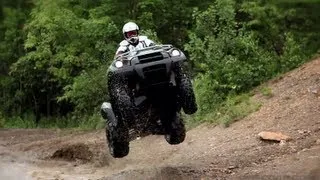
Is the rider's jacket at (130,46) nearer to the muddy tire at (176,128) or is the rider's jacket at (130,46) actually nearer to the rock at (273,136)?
the muddy tire at (176,128)

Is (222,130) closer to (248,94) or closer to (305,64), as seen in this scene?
(248,94)

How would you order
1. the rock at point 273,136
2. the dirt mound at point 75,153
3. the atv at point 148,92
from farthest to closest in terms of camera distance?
the dirt mound at point 75,153 < the rock at point 273,136 < the atv at point 148,92

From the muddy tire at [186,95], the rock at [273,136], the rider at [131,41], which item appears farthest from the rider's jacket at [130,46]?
the rock at [273,136]

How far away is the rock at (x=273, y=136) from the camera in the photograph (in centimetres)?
1025

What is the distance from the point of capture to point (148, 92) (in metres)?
8.46

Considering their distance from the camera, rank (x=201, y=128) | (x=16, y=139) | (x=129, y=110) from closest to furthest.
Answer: (x=129, y=110), (x=201, y=128), (x=16, y=139)

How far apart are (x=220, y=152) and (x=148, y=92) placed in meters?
2.74

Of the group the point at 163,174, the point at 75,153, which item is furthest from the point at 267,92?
the point at 163,174

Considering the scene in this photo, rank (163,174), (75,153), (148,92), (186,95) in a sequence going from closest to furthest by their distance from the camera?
1. (186,95)
2. (148,92)
3. (163,174)
4. (75,153)

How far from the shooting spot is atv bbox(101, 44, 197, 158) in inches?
324

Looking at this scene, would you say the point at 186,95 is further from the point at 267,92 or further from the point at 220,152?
the point at 267,92

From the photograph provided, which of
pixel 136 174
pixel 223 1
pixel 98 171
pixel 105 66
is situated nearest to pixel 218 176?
pixel 136 174

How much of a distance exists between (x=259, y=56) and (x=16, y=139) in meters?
8.29

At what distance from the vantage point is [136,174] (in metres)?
9.49
